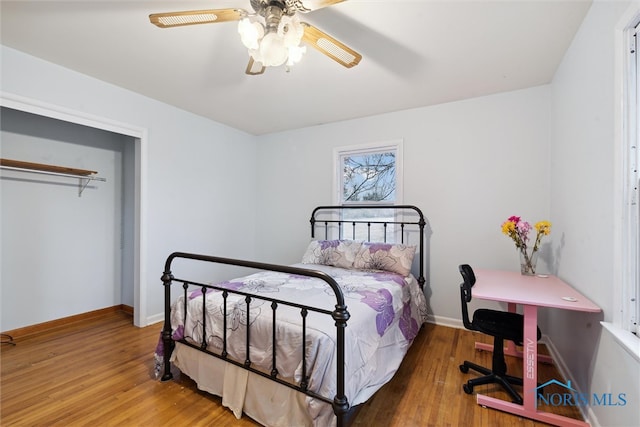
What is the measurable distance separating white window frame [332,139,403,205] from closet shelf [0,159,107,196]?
2.71m

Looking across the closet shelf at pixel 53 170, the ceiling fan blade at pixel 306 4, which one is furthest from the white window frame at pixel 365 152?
the closet shelf at pixel 53 170

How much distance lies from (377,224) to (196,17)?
2.65m

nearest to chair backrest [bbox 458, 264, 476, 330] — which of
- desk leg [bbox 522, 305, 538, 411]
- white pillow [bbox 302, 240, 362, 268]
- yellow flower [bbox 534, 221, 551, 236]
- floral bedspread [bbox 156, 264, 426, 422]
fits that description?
desk leg [bbox 522, 305, 538, 411]

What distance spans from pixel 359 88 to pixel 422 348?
2.44 metres

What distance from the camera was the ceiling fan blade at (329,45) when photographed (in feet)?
4.87

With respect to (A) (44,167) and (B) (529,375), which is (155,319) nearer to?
(A) (44,167)

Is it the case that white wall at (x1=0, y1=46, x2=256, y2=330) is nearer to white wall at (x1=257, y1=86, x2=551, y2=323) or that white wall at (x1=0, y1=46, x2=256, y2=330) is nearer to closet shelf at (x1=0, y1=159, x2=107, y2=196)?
closet shelf at (x1=0, y1=159, x2=107, y2=196)

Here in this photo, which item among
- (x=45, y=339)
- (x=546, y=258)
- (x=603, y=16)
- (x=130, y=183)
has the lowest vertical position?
(x=45, y=339)

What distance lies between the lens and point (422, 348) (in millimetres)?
2502

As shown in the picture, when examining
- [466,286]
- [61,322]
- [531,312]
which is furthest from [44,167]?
[531,312]

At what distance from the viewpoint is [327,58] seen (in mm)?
2195

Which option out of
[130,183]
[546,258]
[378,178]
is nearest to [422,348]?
[546,258]

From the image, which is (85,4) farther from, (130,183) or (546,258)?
(546,258)

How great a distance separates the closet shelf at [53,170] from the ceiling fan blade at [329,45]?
2.82 metres
